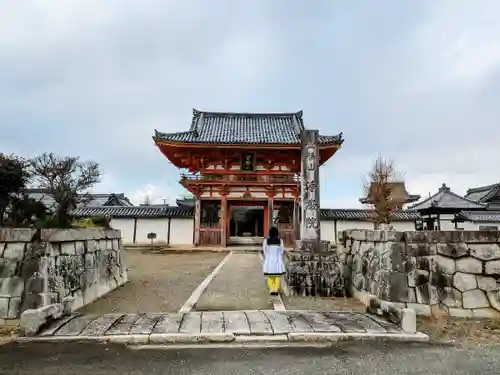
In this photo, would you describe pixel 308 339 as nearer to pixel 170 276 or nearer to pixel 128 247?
pixel 170 276

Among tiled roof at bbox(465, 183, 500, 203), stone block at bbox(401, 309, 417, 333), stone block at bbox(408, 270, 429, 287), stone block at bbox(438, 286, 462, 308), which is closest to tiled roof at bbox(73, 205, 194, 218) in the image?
stone block at bbox(408, 270, 429, 287)

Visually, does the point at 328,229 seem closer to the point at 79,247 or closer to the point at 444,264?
the point at 444,264

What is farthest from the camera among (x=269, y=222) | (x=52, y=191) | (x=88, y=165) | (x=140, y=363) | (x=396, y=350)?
(x=88, y=165)

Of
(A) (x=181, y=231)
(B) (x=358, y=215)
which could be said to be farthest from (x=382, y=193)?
(A) (x=181, y=231)

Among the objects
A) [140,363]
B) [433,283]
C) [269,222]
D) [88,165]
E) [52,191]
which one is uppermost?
[88,165]

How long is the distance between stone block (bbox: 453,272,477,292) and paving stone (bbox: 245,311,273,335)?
3.13m

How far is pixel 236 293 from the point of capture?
7.90 m

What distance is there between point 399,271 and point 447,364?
2180 millimetres

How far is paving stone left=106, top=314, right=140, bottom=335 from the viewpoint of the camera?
184 inches

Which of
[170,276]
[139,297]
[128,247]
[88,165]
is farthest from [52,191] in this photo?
[139,297]

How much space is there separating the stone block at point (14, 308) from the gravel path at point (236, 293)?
2.74 metres

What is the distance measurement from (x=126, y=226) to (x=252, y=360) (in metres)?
21.4

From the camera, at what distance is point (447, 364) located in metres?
3.78

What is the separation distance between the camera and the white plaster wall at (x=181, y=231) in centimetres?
2294
